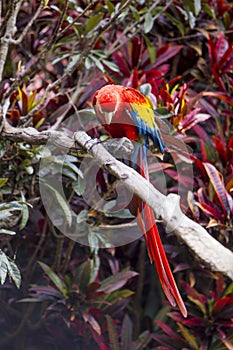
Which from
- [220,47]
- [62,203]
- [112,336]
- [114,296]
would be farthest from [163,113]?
[112,336]

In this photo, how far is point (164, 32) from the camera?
2.40m

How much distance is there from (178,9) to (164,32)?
0.23 meters

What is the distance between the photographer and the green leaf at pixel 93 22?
195 cm

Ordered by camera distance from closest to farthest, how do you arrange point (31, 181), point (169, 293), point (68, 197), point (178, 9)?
point (169, 293) < point (31, 181) < point (68, 197) < point (178, 9)

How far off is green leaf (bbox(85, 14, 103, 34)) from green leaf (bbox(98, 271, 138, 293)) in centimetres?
88

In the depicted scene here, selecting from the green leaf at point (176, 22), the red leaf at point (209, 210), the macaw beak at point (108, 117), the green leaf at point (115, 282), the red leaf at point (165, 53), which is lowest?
the green leaf at point (115, 282)

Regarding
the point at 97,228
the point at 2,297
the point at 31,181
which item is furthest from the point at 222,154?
the point at 2,297

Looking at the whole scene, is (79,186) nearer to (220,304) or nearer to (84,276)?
(84,276)

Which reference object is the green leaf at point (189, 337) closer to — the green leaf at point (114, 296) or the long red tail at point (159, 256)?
the green leaf at point (114, 296)

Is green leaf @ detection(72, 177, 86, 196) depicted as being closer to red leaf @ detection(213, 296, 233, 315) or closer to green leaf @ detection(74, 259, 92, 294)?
green leaf @ detection(74, 259, 92, 294)

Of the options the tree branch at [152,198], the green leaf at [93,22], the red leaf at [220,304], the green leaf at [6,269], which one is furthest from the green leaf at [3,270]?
the green leaf at [93,22]

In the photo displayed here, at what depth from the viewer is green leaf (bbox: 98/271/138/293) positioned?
1.88 m

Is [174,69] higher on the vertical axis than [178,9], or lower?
lower

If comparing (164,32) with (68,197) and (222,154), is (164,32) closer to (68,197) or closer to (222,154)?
(222,154)
